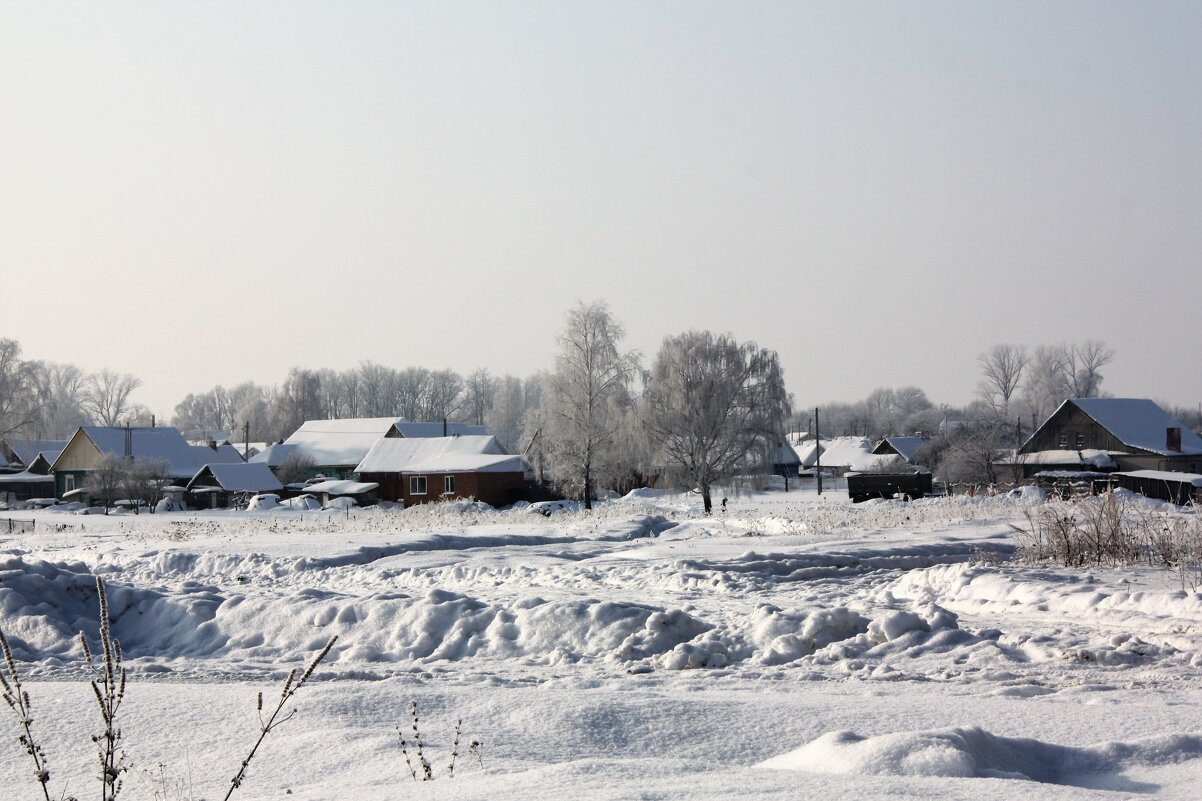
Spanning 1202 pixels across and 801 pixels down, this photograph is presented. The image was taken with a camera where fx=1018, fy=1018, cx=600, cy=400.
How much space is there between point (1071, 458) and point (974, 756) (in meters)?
53.8

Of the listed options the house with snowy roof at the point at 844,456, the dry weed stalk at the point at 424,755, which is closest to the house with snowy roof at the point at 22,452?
the house with snowy roof at the point at 844,456

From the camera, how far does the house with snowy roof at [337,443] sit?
70.0 meters

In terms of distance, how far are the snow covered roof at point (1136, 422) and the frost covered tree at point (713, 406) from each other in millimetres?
20439

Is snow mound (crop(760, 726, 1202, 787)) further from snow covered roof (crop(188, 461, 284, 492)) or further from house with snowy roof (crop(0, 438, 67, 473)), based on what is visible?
house with snowy roof (crop(0, 438, 67, 473))

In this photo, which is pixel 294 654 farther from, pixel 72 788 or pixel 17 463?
pixel 17 463

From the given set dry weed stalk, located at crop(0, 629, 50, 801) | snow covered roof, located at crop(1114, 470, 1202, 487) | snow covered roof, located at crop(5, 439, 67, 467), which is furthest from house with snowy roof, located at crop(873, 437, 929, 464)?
dry weed stalk, located at crop(0, 629, 50, 801)

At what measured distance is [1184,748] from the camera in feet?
18.4

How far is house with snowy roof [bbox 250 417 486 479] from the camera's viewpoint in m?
70.0

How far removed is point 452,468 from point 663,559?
1474 inches

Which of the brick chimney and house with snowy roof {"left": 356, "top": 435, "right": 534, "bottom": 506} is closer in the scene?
the brick chimney

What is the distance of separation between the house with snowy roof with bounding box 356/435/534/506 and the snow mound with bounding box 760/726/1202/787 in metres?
47.7

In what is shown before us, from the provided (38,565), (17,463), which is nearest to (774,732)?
(38,565)

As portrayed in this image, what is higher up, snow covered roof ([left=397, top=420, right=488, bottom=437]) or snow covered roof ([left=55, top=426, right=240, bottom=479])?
snow covered roof ([left=397, top=420, right=488, bottom=437])

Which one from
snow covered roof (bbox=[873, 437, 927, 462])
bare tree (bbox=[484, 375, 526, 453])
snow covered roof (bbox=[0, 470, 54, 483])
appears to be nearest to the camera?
snow covered roof (bbox=[0, 470, 54, 483])
